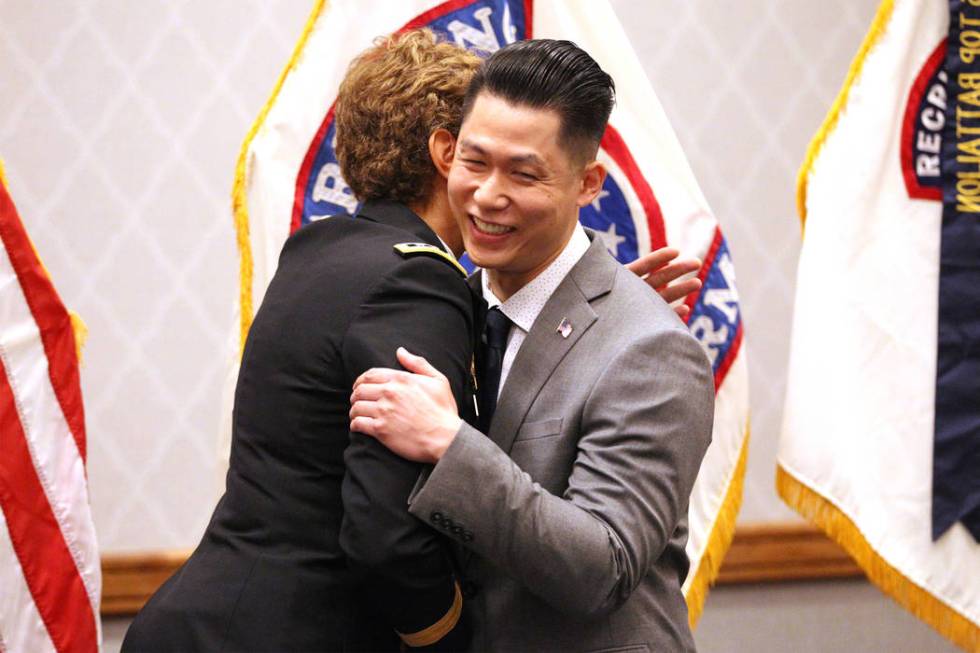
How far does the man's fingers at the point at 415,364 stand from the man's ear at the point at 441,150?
36cm

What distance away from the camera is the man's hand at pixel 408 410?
49.2 inches

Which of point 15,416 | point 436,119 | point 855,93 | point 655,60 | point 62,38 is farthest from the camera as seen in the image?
point 655,60

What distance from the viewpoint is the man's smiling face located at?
56.3 inches

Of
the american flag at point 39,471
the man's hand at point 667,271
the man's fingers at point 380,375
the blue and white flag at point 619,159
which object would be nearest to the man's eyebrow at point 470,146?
the man's fingers at point 380,375

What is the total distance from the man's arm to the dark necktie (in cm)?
17

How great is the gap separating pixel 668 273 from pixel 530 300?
0.44 m

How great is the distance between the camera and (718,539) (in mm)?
2418

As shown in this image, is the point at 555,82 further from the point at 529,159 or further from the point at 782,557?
the point at 782,557

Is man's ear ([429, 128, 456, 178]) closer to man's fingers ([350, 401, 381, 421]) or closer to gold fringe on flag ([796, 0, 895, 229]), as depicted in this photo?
man's fingers ([350, 401, 381, 421])

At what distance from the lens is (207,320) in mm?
2842

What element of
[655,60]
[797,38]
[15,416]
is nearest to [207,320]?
[15,416]

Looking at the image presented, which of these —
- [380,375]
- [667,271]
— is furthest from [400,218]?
[667,271]

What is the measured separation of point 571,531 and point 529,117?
0.51 meters

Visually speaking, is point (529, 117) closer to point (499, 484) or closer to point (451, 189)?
point (451, 189)
